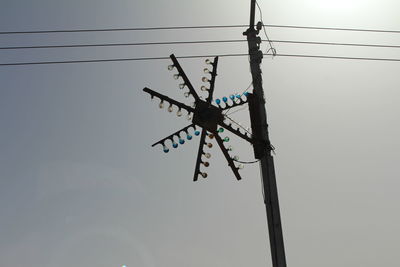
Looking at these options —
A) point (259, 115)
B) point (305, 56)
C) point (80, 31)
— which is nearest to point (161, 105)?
point (259, 115)

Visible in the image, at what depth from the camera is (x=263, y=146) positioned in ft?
25.1

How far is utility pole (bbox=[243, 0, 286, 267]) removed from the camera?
6.77m

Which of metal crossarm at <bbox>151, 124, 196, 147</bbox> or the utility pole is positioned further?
metal crossarm at <bbox>151, 124, 196, 147</bbox>

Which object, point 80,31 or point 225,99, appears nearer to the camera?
point 225,99

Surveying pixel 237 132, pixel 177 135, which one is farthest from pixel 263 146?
pixel 177 135

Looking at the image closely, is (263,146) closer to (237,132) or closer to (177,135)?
(237,132)

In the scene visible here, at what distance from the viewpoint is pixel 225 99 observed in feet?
28.0

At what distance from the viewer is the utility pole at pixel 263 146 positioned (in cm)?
677

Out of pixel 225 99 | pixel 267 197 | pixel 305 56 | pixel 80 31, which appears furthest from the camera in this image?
pixel 305 56

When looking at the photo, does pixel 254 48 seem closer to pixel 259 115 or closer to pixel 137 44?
pixel 259 115

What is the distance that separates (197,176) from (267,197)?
5.80ft

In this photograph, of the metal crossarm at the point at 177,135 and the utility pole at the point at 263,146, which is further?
the metal crossarm at the point at 177,135

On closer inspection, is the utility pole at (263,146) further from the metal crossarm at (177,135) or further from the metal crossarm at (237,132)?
the metal crossarm at (177,135)

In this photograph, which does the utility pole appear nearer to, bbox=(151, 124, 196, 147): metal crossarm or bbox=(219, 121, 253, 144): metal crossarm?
bbox=(219, 121, 253, 144): metal crossarm
